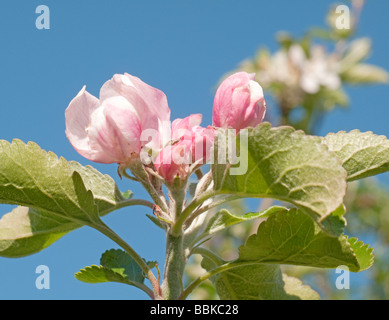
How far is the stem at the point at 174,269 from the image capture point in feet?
3.02

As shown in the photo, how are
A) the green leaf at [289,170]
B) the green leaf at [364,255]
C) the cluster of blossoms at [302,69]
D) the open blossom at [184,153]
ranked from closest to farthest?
the green leaf at [289,170] < the open blossom at [184,153] < the green leaf at [364,255] < the cluster of blossoms at [302,69]

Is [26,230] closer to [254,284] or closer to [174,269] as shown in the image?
[174,269]

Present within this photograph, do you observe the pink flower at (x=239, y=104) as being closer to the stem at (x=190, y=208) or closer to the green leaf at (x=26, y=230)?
the stem at (x=190, y=208)

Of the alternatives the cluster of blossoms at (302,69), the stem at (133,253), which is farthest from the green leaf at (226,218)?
the cluster of blossoms at (302,69)

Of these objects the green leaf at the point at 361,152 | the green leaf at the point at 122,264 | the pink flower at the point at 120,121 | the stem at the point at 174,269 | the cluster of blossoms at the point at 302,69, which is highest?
the cluster of blossoms at the point at 302,69

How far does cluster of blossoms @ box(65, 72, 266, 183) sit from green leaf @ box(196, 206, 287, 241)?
11 centimetres

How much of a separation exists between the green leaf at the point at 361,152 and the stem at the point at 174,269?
326mm

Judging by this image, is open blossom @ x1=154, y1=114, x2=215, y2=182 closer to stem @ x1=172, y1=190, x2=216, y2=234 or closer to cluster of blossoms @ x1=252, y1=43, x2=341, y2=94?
stem @ x1=172, y1=190, x2=216, y2=234

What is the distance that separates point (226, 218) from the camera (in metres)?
0.98

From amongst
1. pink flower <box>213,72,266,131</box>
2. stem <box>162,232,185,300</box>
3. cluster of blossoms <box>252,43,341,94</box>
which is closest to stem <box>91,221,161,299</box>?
stem <box>162,232,185,300</box>

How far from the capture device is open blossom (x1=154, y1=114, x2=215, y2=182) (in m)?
0.90

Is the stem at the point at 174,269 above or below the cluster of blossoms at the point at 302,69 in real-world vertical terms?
below
